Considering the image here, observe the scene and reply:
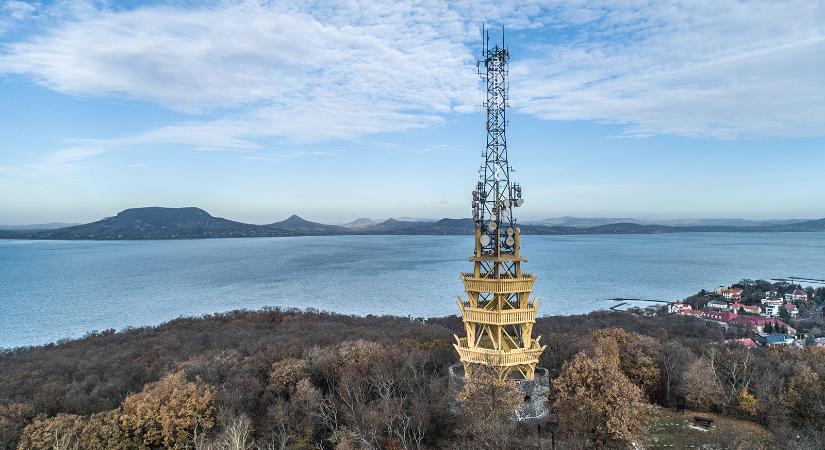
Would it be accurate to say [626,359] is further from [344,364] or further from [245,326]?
[245,326]

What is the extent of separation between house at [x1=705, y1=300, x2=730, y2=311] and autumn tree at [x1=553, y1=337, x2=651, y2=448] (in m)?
66.2

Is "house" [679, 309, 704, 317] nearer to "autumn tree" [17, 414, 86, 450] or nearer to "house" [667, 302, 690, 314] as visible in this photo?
"house" [667, 302, 690, 314]

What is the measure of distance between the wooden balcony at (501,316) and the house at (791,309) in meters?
69.7

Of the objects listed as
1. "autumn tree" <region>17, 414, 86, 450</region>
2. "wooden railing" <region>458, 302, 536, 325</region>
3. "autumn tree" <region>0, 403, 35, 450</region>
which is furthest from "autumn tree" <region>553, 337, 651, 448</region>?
"autumn tree" <region>0, 403, 35, 450</region>

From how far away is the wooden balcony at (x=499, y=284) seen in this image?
16938 mm

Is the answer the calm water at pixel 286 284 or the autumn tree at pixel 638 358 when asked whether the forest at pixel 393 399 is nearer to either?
the autumn tree at pixel 638 358

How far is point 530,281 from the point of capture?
681 inches

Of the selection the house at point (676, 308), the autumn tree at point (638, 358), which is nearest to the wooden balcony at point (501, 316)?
the autumn tree at point (638, 358)

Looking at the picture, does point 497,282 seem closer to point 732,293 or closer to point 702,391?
point 702,391

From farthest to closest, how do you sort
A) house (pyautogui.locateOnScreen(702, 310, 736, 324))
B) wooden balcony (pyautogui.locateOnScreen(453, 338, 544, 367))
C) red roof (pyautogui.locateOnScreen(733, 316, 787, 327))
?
house (pyautogui.locateOnScreen(702, 310, 736, 324))
red roof (pyautogui.locateOnScreen(733, 316, 787, 327))
wooden balcony (pyautogui.locateOnScreen(453, 338, 544, 367))

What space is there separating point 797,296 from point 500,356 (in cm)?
8646

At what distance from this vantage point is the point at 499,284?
667 inches

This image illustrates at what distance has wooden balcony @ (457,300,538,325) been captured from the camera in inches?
669

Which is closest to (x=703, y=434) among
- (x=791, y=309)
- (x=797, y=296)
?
(x=791, y=309)
